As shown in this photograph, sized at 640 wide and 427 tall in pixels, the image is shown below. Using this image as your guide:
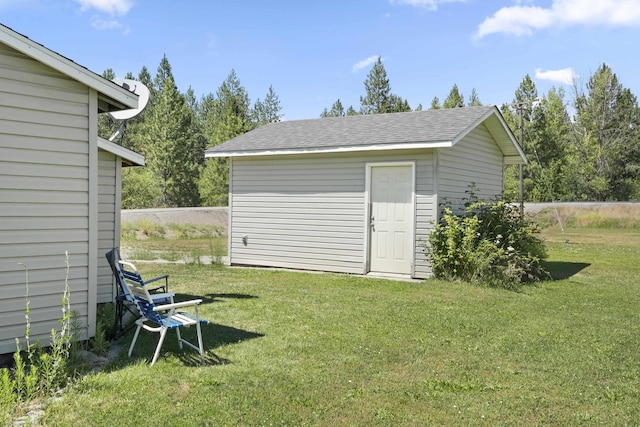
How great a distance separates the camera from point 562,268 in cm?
1218

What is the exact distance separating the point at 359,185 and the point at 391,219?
100 centimetres

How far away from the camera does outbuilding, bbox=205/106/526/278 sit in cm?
1018

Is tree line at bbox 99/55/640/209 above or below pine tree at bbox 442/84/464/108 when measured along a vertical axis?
below

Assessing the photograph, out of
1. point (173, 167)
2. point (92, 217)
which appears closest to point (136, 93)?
point (92, 217)

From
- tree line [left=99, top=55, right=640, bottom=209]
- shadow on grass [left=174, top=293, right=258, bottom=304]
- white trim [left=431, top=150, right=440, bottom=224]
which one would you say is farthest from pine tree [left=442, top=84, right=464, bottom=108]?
shadow on grass [left=174, top=293, right=258, bottom=304]

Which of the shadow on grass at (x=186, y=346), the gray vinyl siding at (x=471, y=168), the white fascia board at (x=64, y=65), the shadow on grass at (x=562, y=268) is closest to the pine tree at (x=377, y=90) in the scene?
the gray vinyl siding at (x=471, y=168)

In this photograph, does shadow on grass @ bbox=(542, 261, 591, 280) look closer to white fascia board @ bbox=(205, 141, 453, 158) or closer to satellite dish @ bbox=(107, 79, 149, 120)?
white fascia board @ bbox=(205, 141, 453, 158)

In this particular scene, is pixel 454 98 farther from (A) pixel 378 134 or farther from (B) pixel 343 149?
(B) pixel 343 149

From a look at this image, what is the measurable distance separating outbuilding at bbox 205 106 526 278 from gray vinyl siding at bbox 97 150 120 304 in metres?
4.83

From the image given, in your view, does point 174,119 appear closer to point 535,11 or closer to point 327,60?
point 327,60

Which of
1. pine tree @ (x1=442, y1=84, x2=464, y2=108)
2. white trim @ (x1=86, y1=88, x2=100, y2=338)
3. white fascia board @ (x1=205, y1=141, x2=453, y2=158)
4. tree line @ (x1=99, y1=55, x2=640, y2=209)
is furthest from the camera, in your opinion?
pine tree @ (x1=442, y1=84, x2=464, y2=108)

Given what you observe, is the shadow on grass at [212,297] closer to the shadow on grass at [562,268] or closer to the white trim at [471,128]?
the white trim at [471,128]

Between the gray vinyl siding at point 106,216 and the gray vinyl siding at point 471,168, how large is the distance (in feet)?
19.7

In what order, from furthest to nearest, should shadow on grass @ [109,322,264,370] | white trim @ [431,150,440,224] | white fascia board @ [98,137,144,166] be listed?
white trim @ [431,150,440,224] → white fascia board @ [98,137,144,166] → shadow on grass @ [109,322,264,370]
